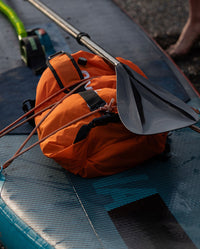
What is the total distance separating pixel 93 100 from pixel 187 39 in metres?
1.79

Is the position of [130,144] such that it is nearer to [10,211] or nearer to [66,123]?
[66,123]

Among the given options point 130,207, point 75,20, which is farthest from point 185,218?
point 75,20

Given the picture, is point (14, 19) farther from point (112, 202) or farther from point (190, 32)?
point (112, 202)

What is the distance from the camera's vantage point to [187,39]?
2.93 metres

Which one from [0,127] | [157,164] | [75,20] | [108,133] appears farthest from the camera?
[75,20]

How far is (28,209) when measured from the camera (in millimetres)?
1350

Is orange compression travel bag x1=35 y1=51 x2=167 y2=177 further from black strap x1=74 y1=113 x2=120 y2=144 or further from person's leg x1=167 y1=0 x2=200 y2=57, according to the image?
person's leg x1=167 y1=0 x2=200 y2=57

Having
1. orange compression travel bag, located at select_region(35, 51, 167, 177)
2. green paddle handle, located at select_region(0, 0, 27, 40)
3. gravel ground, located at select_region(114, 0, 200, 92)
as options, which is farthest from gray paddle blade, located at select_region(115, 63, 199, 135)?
gravel ground, located at select_region(114, 0, 200, 92)

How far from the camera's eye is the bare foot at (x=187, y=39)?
9.45ft

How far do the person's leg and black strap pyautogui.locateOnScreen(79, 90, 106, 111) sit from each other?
5.73 ft

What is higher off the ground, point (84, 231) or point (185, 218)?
point (84, 231)

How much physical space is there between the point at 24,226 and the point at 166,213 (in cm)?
57

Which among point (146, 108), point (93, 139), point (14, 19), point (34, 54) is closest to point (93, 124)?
point (93, 139)

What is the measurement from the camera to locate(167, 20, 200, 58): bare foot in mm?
2881
